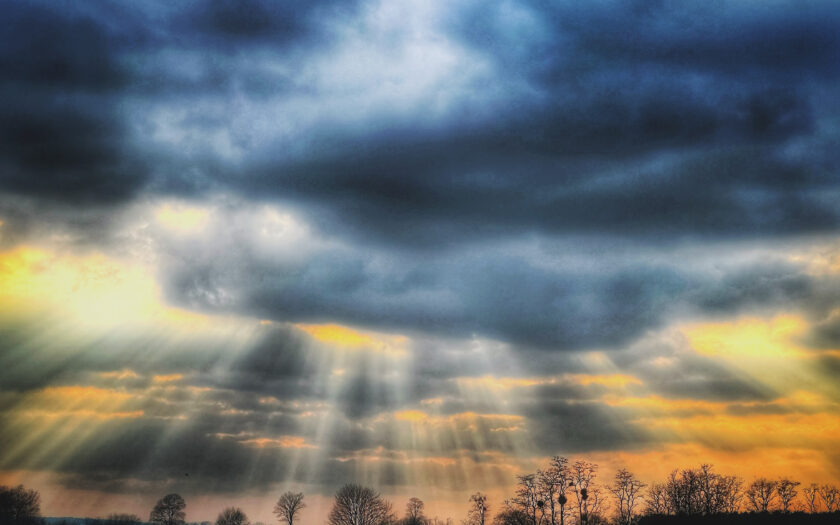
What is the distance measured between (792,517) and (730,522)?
8.35 m

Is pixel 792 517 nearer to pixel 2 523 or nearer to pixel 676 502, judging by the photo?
pixel 676 502

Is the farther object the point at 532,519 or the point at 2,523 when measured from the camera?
the point at 2,523

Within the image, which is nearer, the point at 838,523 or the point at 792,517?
the point at 838,523

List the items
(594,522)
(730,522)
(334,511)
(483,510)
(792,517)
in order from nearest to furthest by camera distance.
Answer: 1. (792,517)
2. (730,522)
3. (594,522)
4. (483,510)
5. (334,511)

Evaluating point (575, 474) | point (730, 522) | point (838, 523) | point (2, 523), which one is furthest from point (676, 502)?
point (2, 523)

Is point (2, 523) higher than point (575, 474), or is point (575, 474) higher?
point (575, 474)

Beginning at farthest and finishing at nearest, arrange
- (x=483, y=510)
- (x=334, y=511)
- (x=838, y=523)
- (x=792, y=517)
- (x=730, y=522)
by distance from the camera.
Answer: (x=334, y=511) → (x=483, y=510) → (x=730, y=522) → (x=792, y=517) → (x=838, y=523)

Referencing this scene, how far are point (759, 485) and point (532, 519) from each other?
51597 mm

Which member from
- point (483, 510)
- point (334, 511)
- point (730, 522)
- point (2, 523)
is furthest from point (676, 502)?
point (2, 523)

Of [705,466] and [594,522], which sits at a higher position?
[705,466]

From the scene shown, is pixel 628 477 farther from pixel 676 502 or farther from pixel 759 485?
pixel 759 485

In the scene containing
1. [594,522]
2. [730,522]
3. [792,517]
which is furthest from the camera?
[594,522]

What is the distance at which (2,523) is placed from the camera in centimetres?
19850

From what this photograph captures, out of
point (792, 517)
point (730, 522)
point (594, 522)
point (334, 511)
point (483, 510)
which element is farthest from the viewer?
point (334, 511)
